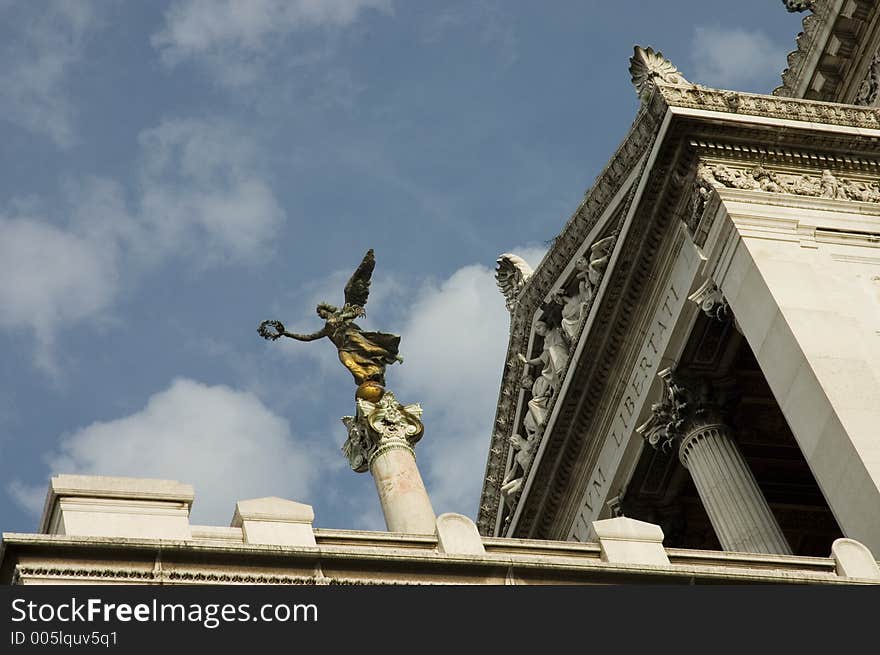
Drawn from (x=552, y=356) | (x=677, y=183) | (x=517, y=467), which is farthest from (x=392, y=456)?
(x=517, y=467)

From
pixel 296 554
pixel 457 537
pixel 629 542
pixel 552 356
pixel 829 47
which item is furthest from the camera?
pixel 829 47

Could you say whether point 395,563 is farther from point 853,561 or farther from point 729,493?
point 729,493

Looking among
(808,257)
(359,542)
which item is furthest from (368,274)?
(359,542)

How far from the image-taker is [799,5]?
38.2 meters

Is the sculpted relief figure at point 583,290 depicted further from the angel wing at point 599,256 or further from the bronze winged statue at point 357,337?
the bronze winged statue at point 357,337

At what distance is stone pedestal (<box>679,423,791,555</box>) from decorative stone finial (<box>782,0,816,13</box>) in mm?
14783

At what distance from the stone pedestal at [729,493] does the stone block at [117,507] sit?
39.2 feet

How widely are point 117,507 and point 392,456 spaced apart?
604cm

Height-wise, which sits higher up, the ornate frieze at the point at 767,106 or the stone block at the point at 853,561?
the ornate frieze at the point at 767,106

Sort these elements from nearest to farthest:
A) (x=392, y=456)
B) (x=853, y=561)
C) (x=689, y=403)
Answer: (x=853, y=561) < (x=392, y=456) < (x=689, y=403)

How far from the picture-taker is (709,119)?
2705cm

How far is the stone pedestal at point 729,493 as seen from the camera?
24812 millimetres

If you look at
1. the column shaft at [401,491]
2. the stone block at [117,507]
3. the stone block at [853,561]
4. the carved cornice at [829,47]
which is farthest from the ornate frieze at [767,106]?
the stone block at [117,507]

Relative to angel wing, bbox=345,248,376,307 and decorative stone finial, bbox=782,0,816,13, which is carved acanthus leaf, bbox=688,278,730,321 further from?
decorative stone finial, bbox=782,0,816,13
